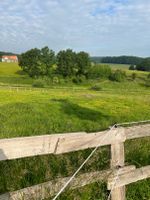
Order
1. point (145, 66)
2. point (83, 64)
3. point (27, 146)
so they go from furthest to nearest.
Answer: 1. point (145, 66)
2. point (83, 64)
3. point (27, 146)

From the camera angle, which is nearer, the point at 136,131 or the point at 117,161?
the point at 117,161

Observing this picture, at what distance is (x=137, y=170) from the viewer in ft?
16.3

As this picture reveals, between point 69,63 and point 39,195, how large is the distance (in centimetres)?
12016

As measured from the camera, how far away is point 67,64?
4838 inches

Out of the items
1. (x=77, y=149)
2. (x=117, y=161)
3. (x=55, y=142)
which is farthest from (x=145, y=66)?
(x=55, y=142)

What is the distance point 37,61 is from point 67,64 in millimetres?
10876

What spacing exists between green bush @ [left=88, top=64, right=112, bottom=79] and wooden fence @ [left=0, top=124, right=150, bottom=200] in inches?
4635

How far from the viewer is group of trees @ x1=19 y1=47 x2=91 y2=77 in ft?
398

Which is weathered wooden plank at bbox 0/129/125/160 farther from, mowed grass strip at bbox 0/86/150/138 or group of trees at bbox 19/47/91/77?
group of trees at bbox 19/47/91/77

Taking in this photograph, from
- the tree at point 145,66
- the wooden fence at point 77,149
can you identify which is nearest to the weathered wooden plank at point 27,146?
the wooden fence at point 77,149

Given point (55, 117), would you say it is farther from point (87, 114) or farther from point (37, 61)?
point (37, 61)

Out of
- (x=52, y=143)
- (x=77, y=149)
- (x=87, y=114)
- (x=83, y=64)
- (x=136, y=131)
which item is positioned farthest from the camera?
(x=83, y=64)

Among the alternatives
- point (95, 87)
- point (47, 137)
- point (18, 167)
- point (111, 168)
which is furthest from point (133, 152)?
point (95, 87)

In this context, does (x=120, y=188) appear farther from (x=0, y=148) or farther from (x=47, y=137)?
(x=0, y=148)
